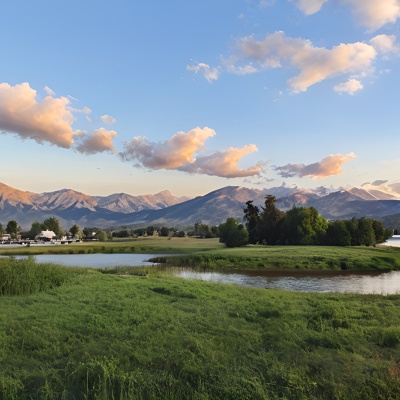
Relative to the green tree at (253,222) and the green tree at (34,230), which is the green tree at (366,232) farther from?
the green tree at (34,230)

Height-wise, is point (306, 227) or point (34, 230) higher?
point (34, 230)

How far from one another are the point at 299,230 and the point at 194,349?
81922 mm

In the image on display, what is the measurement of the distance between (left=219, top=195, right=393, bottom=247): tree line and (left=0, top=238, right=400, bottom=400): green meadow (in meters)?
70.2

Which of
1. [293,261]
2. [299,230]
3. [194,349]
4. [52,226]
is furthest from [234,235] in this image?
[52,226]

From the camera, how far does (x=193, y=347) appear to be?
10250 millimetres

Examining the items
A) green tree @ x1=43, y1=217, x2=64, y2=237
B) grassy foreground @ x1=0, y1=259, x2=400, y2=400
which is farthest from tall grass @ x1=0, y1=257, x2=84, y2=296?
green tree @ x1=43, y1=217, x2=64, y2=237

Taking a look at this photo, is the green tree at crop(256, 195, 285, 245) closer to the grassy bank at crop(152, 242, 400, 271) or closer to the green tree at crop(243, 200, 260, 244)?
the green tree at crop(243, 200, 260, 244)

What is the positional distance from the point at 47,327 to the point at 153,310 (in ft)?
15.4

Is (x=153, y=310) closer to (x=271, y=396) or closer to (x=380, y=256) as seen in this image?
(x=271, y=396)

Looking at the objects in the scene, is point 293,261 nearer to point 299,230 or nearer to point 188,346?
point 299,230

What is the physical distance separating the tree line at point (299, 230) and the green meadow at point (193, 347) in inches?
2764

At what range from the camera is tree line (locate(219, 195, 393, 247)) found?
3337 inches

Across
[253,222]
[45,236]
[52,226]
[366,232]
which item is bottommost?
[366,232]

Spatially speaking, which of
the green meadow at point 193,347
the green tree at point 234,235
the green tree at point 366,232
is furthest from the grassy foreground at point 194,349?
the green tree at point 234,235
